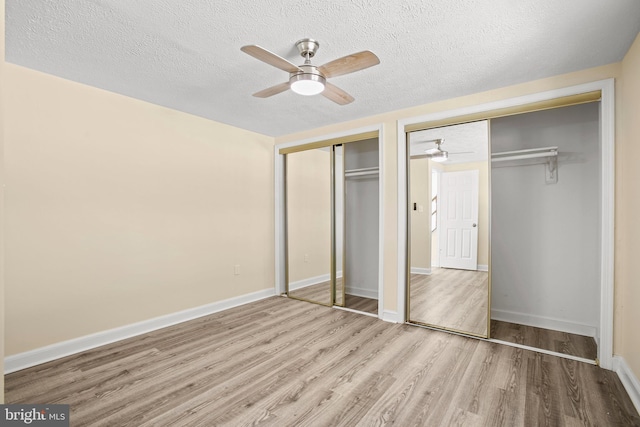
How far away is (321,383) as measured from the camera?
2.32 m

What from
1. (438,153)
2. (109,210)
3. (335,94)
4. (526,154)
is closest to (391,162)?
(438,153)

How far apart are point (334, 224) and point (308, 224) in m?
0.53

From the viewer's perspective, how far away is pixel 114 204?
3080mm

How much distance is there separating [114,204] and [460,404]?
3454 millimetres

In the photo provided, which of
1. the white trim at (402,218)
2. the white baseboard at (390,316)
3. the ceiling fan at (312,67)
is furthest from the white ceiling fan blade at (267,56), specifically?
the white baseboard at (390,316)

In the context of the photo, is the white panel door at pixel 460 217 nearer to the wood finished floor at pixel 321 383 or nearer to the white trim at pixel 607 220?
the wood finished floor at pixel 321 383

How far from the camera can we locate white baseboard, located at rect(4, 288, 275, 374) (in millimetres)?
2529

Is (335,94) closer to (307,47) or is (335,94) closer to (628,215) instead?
(307,47)

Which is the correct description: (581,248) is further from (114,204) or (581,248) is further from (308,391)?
(114,204)

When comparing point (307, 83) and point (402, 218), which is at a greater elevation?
point (307, 83)

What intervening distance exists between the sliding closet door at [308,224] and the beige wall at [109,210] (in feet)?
2.57

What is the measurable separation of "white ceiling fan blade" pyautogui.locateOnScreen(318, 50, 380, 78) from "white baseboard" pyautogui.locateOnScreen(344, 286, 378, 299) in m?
3.14

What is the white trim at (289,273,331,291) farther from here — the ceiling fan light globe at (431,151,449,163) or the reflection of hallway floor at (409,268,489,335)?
the ceiling fan light globe at (431,151,449,163)

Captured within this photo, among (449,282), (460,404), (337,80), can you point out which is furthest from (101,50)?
(449,282)
